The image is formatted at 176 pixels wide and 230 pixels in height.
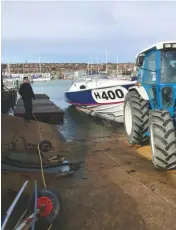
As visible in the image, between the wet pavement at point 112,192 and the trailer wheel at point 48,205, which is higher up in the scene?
the trailer wheel at point 48,205

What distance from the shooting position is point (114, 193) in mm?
4945

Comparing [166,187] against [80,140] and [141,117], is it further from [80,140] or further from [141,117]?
[80,140]

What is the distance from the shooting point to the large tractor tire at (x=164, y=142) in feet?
18.5

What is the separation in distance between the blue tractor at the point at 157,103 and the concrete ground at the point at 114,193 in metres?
0.49

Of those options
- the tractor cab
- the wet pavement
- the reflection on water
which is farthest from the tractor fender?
the reflection on water

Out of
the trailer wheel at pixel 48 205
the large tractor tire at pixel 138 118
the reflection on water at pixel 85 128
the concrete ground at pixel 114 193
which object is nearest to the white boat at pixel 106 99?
the reflection on water at pixel 85 128

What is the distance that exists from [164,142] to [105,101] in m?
9.49

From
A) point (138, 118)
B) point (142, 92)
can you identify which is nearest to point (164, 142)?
point (138, 118)

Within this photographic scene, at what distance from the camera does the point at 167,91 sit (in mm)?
6414

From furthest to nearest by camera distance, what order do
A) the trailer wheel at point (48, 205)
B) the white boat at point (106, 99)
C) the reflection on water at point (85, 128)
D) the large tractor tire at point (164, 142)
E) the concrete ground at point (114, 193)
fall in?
the white boat at point (106, 99) < the reflection on water at point (85, 128) < the large tractor tire at point (164, 142) < the concrete ground at point (114, 193) < the trailer wheel at point (48, 205)

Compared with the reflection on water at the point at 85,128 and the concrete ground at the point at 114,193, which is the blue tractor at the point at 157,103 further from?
the reflection on water at the point at 85,128

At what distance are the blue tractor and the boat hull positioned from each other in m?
5.81

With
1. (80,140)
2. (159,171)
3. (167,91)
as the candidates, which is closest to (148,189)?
(159,171)

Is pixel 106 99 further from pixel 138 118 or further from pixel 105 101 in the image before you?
pixel 138 118
